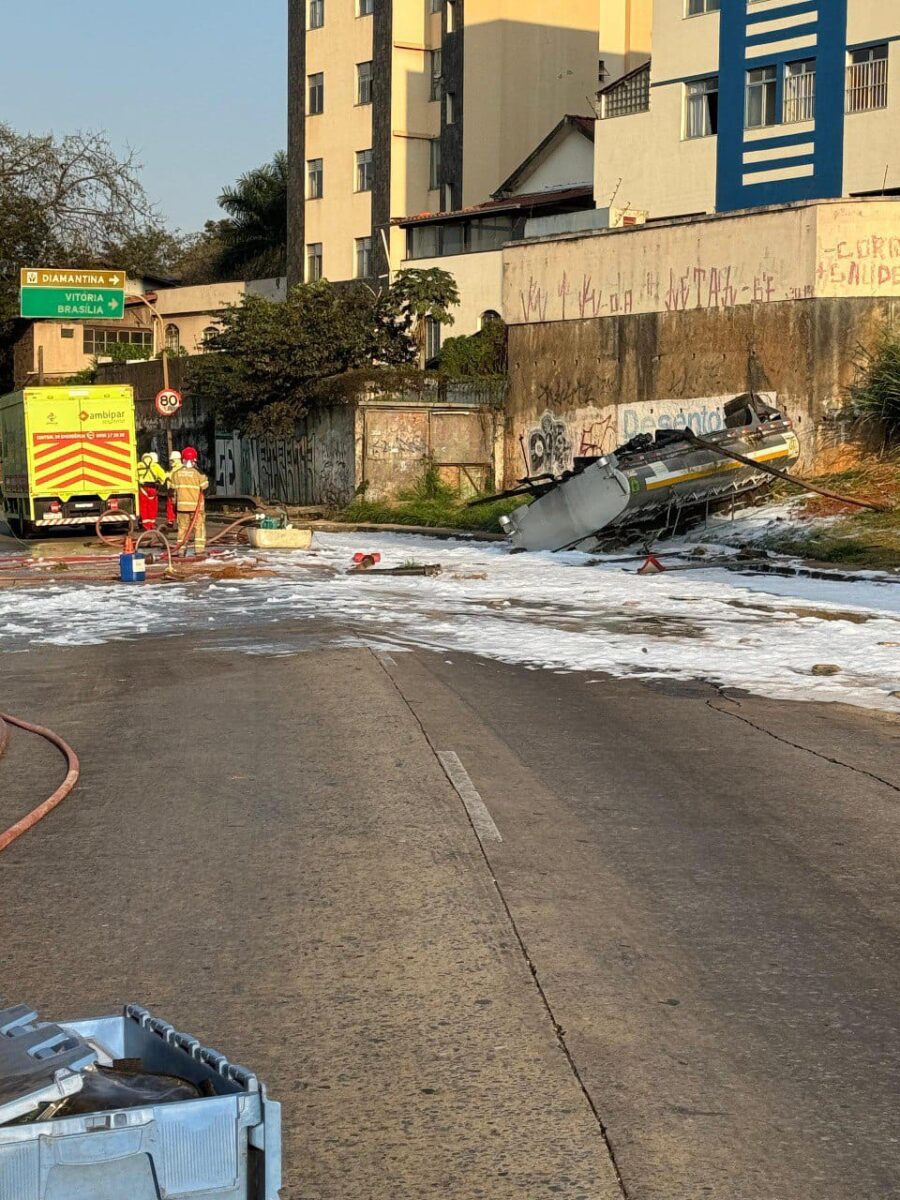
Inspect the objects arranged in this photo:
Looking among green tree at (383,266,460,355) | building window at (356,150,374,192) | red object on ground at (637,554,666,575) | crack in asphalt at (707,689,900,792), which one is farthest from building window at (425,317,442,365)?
crack in asphalt at (707,689,900,792)

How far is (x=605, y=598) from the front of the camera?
19.5 meters

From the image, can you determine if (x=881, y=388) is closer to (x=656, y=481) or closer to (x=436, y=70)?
(x=656, y=481)

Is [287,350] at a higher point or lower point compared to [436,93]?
lower

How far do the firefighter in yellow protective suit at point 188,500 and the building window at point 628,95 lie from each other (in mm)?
27351

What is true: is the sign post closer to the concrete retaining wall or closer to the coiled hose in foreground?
the coiled hose in foreground

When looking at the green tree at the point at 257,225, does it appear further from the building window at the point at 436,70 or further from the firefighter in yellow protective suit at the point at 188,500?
the firefighter in yellow protective suit at the point at 188,500

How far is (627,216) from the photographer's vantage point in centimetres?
4462

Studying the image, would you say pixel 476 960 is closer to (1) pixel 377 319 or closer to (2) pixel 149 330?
(1) pixel 377 319

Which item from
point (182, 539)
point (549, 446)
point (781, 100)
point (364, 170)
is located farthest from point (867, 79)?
point (182, 539)

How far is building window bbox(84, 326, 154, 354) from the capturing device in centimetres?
6812

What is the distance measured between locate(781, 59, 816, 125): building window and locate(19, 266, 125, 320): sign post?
79.6 ft

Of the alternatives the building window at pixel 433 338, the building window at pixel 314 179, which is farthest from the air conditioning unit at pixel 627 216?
the building window at pixel 314 179

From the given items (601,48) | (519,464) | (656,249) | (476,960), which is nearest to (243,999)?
(476,960)

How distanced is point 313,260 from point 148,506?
3150 centimetres
